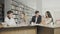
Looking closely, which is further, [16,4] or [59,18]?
[16,4]

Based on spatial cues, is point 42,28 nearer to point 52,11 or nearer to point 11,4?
point 52,11

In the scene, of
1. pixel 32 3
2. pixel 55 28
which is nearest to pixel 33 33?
pixel 55 28

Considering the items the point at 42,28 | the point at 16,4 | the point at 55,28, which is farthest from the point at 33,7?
the point at 55,28

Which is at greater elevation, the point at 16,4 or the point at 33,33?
Result: the point at 16,4

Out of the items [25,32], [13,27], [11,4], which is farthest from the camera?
A: [11,4]

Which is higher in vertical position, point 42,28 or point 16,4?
point 16,4

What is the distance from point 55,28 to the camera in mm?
2773

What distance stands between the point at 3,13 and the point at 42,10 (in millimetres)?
1656

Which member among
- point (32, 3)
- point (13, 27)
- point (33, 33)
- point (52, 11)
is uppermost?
point (32, 3)

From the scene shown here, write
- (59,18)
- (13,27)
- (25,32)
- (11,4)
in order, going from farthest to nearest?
(11,4)
(59,18)
(25,32)
(13,27)

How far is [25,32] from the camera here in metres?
2.93

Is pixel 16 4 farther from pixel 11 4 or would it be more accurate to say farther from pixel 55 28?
pixel 55 28

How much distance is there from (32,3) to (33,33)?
2.50 metres

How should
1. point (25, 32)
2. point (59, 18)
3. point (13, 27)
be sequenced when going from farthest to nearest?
point (59, 18) < point (25, 32) < point (13, 27)
